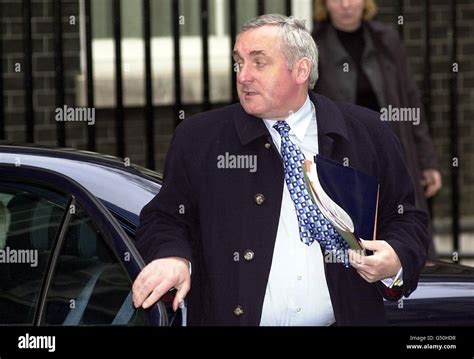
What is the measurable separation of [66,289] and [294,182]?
689 mm

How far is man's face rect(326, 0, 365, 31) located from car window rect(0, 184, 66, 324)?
3076 mm

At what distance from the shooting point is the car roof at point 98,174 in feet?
13.3

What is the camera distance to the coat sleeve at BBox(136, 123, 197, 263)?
12.6ft

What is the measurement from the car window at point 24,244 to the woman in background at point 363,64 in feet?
9.72


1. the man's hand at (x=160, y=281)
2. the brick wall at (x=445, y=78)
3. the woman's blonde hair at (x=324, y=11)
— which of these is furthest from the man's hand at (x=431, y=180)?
the man's hand at (x=160, y=281)

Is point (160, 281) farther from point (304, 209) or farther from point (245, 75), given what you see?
point (245, 75)

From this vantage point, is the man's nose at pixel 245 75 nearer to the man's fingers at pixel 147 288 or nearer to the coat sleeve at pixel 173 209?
the coat sleeve at pixel 173 209

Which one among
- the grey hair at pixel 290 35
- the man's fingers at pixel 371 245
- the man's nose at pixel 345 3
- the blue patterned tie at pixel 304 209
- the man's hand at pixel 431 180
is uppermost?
the man's nose at pixel 345 3

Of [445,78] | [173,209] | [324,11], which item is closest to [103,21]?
[445,78]

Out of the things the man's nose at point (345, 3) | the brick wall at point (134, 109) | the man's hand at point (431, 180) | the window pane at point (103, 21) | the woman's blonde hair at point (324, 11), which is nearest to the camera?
the man's nose at point (345, 3)

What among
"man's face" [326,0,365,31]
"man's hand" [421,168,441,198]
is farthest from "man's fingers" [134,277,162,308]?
"man's hand" [421,168,441,198]

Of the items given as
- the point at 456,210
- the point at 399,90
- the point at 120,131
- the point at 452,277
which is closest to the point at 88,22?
the point at 120,131

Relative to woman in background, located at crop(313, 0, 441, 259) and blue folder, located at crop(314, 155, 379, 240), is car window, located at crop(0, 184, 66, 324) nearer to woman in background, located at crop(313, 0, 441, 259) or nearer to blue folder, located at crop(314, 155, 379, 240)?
blue folder, located at crop(314, 155, 379, 240)
